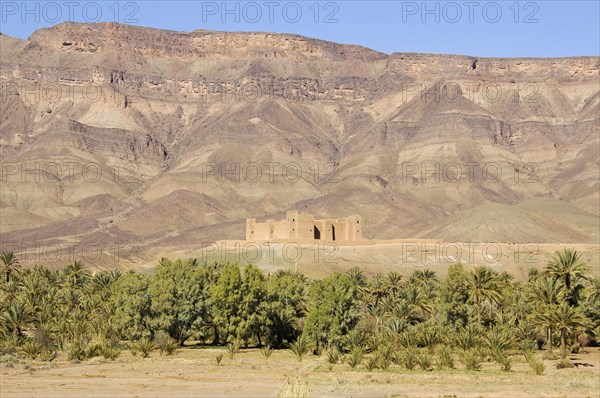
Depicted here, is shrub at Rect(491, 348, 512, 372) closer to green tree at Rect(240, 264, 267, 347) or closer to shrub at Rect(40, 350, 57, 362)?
green tree at Rect(240, 264, 267, 347)

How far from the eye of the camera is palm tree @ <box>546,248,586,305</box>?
6431cm

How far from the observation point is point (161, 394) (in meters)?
44.5

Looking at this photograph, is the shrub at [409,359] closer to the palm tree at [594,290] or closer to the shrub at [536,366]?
the shrub at [536,366]

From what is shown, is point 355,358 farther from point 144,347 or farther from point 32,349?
point 32,349

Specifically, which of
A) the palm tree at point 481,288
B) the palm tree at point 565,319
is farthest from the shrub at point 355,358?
the palm tree at point 481,288

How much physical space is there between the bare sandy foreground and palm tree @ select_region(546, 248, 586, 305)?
5585 mm

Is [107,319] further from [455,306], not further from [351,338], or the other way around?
[455,306]

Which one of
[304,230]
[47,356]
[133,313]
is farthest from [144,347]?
[304,230]

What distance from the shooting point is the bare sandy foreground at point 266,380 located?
148 feet

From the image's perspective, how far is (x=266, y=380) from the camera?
4988 cm

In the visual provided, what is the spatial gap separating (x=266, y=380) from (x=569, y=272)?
23.5 meters

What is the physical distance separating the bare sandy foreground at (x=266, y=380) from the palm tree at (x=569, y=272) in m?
5.59

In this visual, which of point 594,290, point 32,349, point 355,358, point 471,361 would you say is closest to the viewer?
point 471,361

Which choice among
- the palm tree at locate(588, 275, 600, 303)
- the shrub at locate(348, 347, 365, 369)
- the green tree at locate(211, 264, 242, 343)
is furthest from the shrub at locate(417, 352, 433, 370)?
the palm tree at locate(588, 275, 600, 303)
